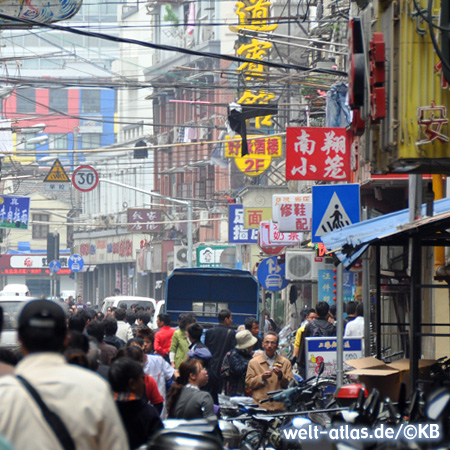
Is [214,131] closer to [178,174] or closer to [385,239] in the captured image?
[178,174]

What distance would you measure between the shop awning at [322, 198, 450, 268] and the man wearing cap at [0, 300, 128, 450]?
6266 millimetres

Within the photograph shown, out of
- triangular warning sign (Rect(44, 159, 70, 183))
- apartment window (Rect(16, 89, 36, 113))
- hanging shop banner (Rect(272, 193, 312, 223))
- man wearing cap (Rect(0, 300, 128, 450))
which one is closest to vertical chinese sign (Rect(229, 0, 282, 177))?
triangular warning sign (Rect(44, 159, 70, 183))

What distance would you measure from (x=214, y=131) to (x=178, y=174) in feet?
24.9

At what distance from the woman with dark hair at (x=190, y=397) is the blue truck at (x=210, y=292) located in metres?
17.3

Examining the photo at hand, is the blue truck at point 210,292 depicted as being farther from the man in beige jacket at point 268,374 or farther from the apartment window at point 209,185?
the apartment window at point 209,185

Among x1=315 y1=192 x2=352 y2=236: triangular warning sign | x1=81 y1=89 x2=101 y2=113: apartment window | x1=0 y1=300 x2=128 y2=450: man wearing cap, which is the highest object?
x1=81 y1=89 x2=101 y2=113: apartment window

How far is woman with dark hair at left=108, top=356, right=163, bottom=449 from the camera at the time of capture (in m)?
6.25

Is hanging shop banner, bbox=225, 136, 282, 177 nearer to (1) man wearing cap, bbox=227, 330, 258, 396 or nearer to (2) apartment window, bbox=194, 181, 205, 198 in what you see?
(2) apartment window, bbox=194, 181, 205, 198

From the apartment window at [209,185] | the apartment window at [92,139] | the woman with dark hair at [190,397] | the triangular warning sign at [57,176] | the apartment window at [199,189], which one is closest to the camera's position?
the woman with dark hair at [190,397]

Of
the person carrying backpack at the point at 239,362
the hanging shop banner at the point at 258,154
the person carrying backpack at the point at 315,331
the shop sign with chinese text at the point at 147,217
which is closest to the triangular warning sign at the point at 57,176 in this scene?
the hanging shop banner at the point at 258,154

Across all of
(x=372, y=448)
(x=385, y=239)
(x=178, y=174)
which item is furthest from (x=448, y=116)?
(x=178, y=174)

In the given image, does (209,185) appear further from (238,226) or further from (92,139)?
(92,139)

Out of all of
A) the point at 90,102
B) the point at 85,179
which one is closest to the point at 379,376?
the point at 85,179

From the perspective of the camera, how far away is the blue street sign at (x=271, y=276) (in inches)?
1070
